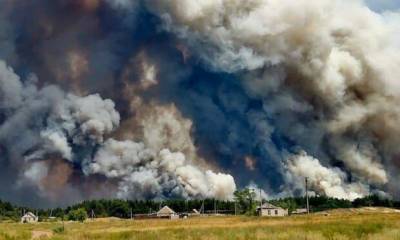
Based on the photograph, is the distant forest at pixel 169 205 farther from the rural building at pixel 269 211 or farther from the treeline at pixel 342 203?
the rural building at pixel 269 211

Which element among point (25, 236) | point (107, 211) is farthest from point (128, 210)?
point (25, 236)

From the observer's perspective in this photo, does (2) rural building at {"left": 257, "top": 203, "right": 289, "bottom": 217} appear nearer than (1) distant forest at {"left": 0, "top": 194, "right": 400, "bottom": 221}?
Yes

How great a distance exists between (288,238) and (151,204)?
460ft

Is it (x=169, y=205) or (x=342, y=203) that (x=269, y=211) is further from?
(x=169, y=205)

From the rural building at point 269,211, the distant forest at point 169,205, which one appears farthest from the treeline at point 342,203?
the rural building at point 269,211

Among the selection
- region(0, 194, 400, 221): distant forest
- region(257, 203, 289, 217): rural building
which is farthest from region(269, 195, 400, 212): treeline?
region(257, 203, 289, 217): rural building

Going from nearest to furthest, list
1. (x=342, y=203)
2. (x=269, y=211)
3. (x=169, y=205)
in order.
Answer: (x=269, y=211)
(x=342, y=203)
(x=169, y=205)

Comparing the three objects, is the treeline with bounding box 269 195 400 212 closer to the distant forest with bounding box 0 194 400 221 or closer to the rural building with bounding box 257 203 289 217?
the distant forest with bounding box 0 194 400 221

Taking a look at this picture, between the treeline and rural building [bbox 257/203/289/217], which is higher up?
the treeline

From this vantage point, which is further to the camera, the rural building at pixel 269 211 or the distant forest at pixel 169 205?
the distant forest at pixel 169 205

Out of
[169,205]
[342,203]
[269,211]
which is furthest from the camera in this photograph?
[169,205]

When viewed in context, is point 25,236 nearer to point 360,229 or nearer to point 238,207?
point 360,229

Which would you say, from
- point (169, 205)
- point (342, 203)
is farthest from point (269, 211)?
point (169, 205)

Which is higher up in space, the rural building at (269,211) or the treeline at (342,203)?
the treeline at (342,203)
